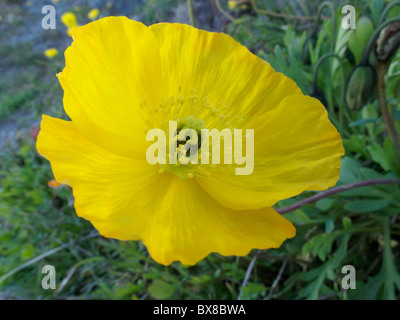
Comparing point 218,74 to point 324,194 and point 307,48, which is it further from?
point 307,48

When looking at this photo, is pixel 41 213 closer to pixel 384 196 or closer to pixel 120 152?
pixel 120 152

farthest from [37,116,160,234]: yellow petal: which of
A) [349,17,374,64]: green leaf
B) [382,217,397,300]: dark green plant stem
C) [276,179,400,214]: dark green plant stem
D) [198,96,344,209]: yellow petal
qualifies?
[349,17,374,64]: green leaf

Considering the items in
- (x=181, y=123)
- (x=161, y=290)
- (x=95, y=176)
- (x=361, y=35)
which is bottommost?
(x=161, y=290)

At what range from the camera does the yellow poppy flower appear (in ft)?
2.01

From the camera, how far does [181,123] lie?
0.72 m

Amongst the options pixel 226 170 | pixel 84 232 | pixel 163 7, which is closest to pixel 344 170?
pixel 226 170

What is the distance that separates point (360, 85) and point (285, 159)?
541mm

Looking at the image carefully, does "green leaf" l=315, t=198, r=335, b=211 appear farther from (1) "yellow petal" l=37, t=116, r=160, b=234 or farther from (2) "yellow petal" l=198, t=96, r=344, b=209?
(1) "yellow petal" l=37, t=116, r=160, b=234

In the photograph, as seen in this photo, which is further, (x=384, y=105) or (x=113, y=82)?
(x=384, y=105)

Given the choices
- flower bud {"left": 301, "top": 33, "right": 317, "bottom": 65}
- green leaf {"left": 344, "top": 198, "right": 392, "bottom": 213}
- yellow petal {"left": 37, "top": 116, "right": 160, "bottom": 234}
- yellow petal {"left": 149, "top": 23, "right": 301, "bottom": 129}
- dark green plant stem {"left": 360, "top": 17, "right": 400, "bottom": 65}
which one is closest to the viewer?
yellow petal {"left": 37, "top": 116, "right": 160, "bottom": 234}

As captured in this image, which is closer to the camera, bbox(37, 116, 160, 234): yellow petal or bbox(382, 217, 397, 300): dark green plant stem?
bbox(37, 116, 160, 234): yellow petal

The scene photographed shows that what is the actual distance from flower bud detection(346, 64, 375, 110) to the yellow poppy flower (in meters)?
0.50

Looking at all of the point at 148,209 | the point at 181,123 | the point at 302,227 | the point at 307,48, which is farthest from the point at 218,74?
the point at 307,48

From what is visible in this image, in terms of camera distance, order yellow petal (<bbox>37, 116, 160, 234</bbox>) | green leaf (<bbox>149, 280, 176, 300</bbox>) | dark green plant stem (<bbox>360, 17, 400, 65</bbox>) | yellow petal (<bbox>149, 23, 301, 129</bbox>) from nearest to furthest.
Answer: yellow petal (<bbox>37, 116, 160, 234</bbox>) → yellow petal (<bbox>149, 23, 301, 129</bbox>) → dark green plant stem (<bbox>360, 17, 400, 65</bbox>) → green leaf (<bbox>149, 280, 176, 300</bbox>)
